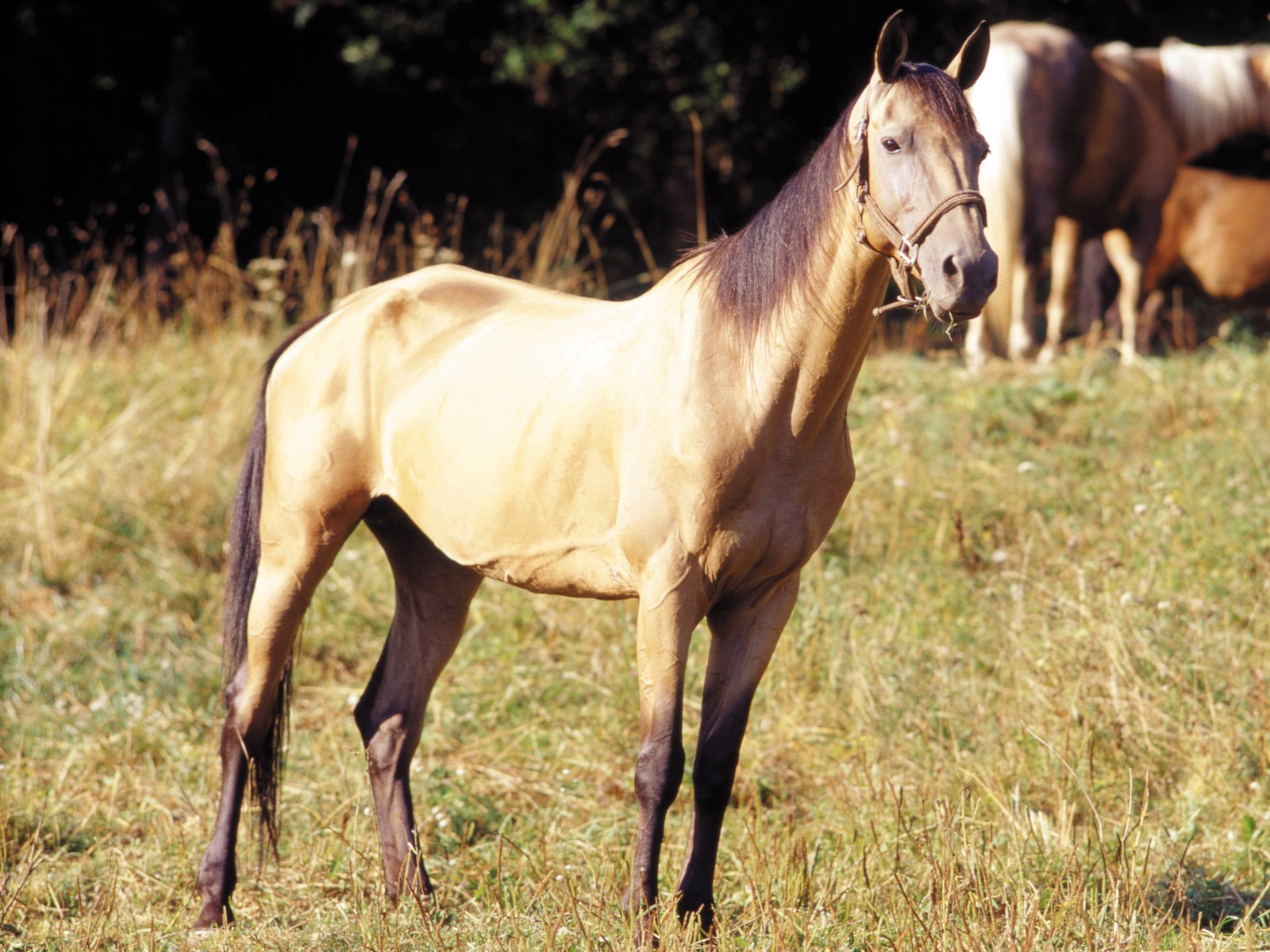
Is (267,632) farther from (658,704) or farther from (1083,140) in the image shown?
(1083,140)

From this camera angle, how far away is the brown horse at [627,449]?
2619mm

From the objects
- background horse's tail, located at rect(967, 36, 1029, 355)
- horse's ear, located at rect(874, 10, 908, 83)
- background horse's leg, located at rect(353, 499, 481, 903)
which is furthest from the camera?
background horse's tail, located at rect(967, 36, 1029, 355)

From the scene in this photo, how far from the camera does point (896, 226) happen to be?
8.16ft

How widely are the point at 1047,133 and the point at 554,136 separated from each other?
20.8 ft

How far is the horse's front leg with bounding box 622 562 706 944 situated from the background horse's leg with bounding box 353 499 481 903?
97 centimetres

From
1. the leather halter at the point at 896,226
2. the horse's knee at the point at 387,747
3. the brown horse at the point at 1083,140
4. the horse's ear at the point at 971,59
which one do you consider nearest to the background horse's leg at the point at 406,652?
the horse's knee at the point at 387,747

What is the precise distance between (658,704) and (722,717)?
23cm

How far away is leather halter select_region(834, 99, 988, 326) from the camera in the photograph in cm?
239

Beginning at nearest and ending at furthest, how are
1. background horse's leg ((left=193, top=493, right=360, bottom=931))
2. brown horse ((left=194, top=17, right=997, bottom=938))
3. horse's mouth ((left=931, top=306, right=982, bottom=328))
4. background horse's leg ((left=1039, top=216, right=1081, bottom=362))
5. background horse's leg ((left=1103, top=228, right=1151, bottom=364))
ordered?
horse's mouth ((left=931, top=306, right=982, bottom=328)) → brown horse ((left=194, top=17, right=997, bottom=938)) → background horse's leg ((left=193, top=493, right=360, bottom=931)) → background horse's leg ((left=1103, top=228, right=1151, bottom=364)) → background horse's leg ((left=1039, top=216, right=1081, bottom=362))

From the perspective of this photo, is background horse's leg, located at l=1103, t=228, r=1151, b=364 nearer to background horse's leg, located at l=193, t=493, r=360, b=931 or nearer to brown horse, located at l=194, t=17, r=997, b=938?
brown horse, located at l=194, t=17, r=997, b=938

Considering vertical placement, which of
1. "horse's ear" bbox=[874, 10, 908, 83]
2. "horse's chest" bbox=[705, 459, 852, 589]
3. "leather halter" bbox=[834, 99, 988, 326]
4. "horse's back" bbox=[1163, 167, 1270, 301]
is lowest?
"horse's chest" bbox=[705, 459, 852, 589]

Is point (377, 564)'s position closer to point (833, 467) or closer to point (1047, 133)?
point (833, 467)

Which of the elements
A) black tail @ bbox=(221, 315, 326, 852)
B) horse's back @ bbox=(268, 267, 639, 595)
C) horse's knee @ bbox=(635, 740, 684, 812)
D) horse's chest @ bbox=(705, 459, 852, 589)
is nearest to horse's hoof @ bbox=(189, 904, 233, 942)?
black tail @ bbox=(221, 315, 326, 852)

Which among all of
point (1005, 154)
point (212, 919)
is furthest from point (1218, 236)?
point (212, 919)
